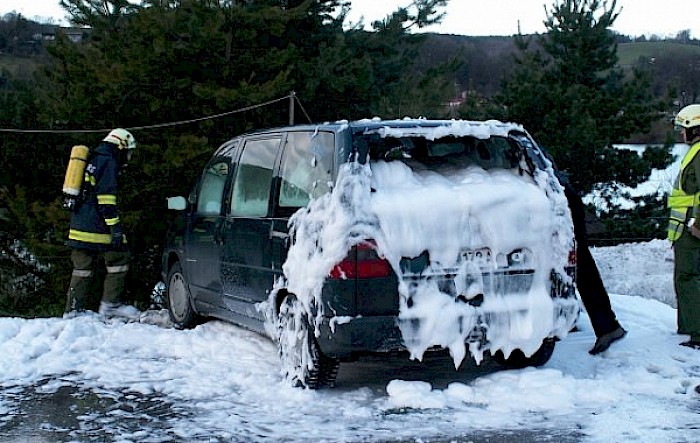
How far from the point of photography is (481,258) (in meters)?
5.69

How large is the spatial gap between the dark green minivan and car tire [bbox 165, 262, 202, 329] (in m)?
1.93

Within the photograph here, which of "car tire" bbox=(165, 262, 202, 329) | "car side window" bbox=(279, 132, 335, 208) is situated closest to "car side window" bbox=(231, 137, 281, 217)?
"car side window" bbox=(279, 132, 335, 208)

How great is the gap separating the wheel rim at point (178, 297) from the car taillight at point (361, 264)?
325 centimetres

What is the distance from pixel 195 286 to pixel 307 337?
8.08 feet

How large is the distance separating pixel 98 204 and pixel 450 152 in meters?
4.12

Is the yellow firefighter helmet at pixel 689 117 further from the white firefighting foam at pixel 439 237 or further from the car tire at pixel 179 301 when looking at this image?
the car tire at pixel 179 301

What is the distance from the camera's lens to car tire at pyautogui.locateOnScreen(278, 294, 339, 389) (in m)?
5.83

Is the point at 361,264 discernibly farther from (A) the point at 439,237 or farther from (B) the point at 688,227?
(B) the point at 688,227

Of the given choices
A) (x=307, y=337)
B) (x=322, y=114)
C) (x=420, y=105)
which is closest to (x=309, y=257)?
(x=307, y=337)

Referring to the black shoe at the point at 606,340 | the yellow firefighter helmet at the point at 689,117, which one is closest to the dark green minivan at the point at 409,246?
the black shoe at the point at 606,340

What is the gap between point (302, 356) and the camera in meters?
5.90

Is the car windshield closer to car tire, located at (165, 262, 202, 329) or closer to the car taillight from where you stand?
the car taillight

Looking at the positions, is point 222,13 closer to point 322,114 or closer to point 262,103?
point 262,103

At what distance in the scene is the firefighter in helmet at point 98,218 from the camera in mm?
8820
